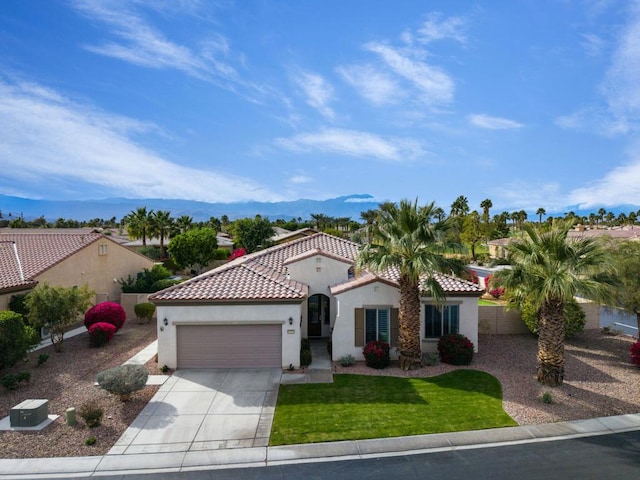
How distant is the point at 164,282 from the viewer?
31281mm

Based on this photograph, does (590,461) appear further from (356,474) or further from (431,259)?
(431,259)

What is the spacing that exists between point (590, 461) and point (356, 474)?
20.3ft

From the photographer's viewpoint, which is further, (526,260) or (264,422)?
(526,260)

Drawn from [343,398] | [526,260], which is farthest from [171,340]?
[526,260]

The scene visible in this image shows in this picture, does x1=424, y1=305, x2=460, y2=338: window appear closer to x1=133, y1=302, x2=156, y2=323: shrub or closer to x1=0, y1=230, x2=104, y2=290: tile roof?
x1=133, y1=302, x2=156, y2=323: shrub

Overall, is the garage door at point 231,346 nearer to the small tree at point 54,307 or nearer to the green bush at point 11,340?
the green bush at point 11,340

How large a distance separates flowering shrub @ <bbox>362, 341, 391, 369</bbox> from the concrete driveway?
149 inches

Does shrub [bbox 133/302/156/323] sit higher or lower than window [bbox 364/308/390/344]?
lower

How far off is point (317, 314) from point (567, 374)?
11616mm

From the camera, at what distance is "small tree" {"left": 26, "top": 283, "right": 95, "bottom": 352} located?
18.8 metres

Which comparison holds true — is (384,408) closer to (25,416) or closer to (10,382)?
(25,416)

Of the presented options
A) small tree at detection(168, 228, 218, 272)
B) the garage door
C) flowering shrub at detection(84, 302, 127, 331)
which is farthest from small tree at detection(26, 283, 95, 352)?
small tree at detection(168, 228, 218, 272)

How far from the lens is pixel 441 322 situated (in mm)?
19188

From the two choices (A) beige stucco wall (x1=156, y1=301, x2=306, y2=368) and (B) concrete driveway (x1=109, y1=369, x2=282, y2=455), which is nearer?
(B) concrete driveway (x1=109, y1=369, x2=282, y2=455)
